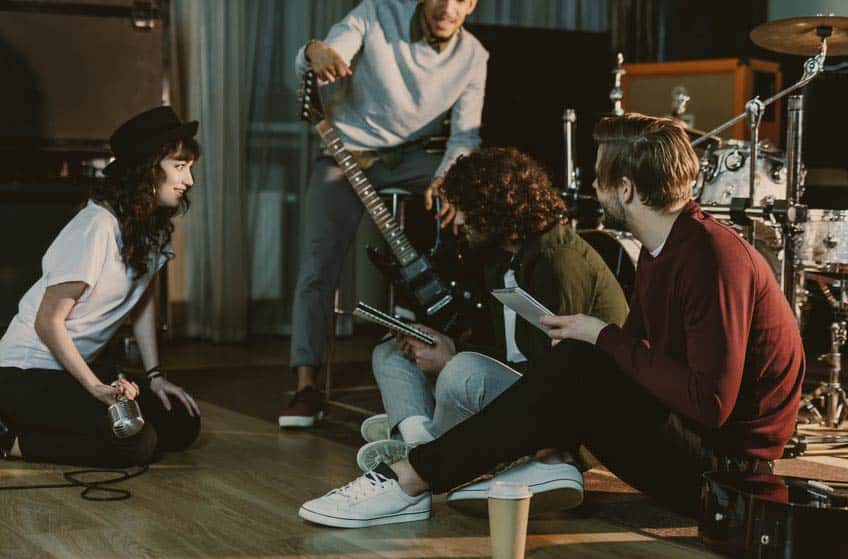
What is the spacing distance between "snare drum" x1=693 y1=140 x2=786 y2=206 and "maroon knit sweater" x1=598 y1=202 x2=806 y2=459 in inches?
77.8

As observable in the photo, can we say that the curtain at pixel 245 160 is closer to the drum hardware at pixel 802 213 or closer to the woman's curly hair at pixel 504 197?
the drum hardware at pixel 802 213

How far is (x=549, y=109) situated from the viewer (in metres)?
4.82

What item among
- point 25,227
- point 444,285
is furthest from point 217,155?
point 444,285

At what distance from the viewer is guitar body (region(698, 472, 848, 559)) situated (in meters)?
1.74

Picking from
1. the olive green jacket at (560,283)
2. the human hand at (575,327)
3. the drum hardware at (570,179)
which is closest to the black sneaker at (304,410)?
the olive green jacket at (560,283)

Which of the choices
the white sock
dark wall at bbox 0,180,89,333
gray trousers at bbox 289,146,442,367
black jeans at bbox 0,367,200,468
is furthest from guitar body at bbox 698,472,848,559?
dark wall at bbox 0,180,89,333

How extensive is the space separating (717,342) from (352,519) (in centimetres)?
76

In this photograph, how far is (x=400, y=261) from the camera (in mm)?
3088

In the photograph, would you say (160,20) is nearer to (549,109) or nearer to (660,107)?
(549,109)

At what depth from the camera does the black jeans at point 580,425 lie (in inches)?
76.9

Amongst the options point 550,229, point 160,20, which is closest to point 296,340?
point 550,229

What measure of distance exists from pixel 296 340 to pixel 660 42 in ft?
10.1

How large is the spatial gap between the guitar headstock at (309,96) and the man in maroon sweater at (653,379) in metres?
1.39

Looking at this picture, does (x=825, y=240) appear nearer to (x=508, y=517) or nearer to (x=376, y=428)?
(x=376, y=428)
